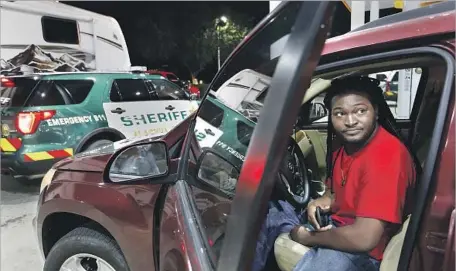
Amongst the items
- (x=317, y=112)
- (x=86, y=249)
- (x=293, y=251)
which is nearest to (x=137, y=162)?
(x=86, y=249)

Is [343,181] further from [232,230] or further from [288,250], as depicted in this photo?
[232,230]

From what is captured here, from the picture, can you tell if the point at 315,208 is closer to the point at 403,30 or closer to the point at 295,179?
the point at 295,179

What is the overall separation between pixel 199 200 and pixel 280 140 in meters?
0.87

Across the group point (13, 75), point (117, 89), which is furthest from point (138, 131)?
point (13, 75)

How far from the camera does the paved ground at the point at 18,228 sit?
3.59m

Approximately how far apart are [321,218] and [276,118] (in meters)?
1.05

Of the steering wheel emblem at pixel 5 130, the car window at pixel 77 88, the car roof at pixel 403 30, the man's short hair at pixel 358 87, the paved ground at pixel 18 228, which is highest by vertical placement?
the car roof at pixel 403 30

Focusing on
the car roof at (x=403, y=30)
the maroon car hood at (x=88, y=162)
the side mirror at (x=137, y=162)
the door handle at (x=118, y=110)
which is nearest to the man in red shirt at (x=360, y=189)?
the car roof at (x=403, y=30)

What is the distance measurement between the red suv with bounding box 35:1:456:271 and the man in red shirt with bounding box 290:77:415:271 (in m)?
0.10

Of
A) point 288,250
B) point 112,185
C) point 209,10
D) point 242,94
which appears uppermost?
point 209,10

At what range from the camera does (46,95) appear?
541cm

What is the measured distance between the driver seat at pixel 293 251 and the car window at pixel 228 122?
35 cm

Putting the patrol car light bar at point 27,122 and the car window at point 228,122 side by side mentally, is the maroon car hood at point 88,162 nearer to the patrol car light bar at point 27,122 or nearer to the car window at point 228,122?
the car window at point 228,122

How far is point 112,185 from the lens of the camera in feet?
6.70
